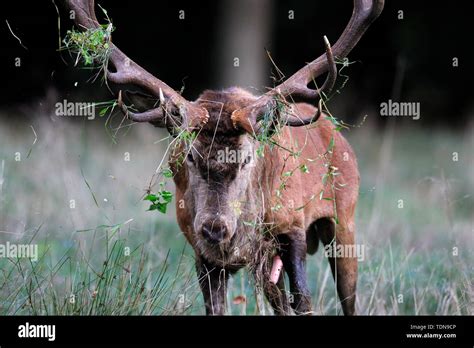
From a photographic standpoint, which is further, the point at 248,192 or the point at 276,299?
the point at 276,299

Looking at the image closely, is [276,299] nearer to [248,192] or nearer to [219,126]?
[248,192]

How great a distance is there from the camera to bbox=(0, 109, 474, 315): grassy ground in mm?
7207

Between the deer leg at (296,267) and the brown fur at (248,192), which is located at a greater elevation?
the brown fur at (248,192)

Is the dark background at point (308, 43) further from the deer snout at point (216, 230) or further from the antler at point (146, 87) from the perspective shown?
the deer snout at point (216, 230)

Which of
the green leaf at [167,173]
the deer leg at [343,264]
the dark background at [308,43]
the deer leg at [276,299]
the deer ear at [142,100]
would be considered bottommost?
the deer leg at [276,299]

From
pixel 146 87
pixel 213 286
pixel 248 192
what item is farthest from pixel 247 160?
pixel 213 286

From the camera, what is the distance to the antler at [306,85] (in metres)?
7.35

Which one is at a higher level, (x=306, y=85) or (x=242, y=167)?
(x=306, y=85)

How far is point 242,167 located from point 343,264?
184 centimetres

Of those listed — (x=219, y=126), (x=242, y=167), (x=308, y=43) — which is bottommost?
(x=242, y=167)

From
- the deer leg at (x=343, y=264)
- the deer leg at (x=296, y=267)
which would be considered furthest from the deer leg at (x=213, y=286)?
the deer leg at (x=343, y=264)

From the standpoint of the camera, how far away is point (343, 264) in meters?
8.88

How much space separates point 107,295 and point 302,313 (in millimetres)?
1490
